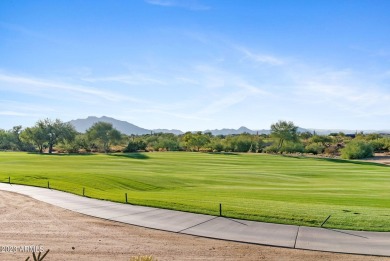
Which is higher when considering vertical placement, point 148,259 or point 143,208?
point 148,259

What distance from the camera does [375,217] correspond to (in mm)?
14703

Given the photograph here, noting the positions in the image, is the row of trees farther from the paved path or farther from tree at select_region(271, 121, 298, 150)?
Result: the paved path

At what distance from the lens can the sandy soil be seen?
1056 cm

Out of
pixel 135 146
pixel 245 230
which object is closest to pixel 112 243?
pixel 245 230

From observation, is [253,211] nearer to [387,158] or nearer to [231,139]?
[387,158]

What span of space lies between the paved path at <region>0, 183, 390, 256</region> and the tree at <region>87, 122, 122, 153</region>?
75200mm

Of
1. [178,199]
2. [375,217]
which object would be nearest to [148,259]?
[375,217]

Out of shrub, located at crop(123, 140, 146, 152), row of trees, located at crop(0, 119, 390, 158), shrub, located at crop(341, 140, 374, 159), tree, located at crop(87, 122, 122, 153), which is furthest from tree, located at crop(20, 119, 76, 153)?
shrub, located at crop(341, 140, 374, 159)

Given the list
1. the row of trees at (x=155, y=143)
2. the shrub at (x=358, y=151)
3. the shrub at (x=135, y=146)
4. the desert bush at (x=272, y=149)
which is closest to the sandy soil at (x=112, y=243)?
the shrub at (x=358, y=151)

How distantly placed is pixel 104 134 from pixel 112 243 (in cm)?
8311

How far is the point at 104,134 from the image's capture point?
92.4m

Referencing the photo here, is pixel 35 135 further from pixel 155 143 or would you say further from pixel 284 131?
pixel 284 131

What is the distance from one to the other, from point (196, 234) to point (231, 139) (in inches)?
3481

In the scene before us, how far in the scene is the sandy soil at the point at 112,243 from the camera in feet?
34.7
